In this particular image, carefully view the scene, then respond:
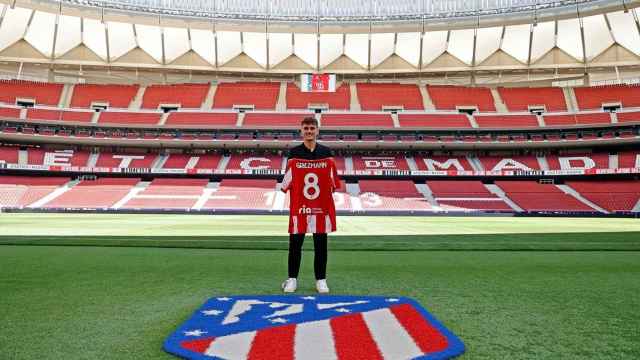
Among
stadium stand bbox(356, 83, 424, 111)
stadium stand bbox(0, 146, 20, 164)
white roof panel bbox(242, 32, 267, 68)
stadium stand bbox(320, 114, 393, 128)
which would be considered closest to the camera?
stadium stand bbox(0, 146, 20, 164)

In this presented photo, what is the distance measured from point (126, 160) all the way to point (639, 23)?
49.9 meters

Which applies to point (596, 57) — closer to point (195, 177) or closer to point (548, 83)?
point (548, 83)

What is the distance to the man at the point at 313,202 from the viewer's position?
4551mm

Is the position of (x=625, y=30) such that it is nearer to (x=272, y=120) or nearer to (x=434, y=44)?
(x=434, y=44)

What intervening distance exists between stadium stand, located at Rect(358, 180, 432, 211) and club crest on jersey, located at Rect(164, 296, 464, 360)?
30.6m

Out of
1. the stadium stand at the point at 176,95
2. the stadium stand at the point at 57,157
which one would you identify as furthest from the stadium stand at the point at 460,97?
the stadium stand at the point at 57,157

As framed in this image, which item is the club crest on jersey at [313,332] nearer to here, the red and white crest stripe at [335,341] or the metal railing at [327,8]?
the red and white crest stripe at [335,341]

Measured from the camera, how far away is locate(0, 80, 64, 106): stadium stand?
4384 centimetres

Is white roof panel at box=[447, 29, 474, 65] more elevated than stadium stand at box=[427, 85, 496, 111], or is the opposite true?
white roof panel at box=[447, 29, 474, 65]

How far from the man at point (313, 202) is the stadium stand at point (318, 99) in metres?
43.6

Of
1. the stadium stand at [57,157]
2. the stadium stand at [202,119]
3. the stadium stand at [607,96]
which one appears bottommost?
the stadium stand at [57,157]

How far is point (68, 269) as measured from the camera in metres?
5.88

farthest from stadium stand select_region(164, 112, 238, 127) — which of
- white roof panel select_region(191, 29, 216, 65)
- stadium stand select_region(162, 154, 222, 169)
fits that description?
white roof panel select_region(191, 29, 216, 65)

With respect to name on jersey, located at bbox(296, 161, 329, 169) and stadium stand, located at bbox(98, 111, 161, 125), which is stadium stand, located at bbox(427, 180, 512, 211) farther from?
name on jersey, located at bbox(296, 161, 329, 169)
